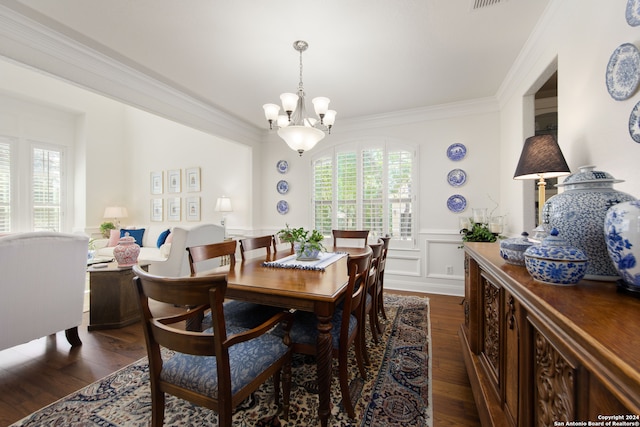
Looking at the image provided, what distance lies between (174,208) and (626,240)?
260 inches

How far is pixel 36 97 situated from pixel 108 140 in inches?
51.9

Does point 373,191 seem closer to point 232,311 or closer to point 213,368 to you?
point 232,311

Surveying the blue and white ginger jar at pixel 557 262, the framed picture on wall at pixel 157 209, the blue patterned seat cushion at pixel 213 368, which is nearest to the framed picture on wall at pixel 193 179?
the framed picture on wall at pixel 157 209

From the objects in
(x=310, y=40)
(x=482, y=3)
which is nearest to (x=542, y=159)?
(x=482, y=3)

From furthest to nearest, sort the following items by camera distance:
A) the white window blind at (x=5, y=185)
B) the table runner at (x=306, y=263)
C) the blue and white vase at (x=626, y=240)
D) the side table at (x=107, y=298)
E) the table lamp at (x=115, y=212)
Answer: the table lamp at (x=115, y=212), the white window blind at (x=5, y=185), the side table at (x=107, y=298), the table runner at (x=306, y=263), the blue and white vase at (x=626, y=240)

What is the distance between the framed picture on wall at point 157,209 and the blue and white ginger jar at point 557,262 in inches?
267

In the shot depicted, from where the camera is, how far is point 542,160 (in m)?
1.56

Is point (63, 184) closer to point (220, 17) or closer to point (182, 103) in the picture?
point (182, 103)

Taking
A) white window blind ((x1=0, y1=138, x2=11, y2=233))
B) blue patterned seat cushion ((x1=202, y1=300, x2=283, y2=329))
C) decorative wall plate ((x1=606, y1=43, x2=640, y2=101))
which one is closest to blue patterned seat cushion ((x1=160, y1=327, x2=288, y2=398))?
A: blue patterned seat cushion ((x1=202, y1=300, x2=283, y2=329))

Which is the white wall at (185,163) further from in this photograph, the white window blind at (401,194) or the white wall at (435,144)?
the white window blind at (401,194)

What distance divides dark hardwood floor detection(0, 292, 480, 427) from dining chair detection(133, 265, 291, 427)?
111 cm

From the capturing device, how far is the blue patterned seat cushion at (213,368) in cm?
112

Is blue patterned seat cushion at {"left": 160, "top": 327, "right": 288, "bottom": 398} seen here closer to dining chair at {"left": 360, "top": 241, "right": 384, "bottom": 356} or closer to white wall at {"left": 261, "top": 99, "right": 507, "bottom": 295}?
dining chair at {"left": 360, "top": 241, "right": 384, "bottom": 356}

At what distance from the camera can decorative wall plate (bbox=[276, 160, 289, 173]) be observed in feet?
16.1
